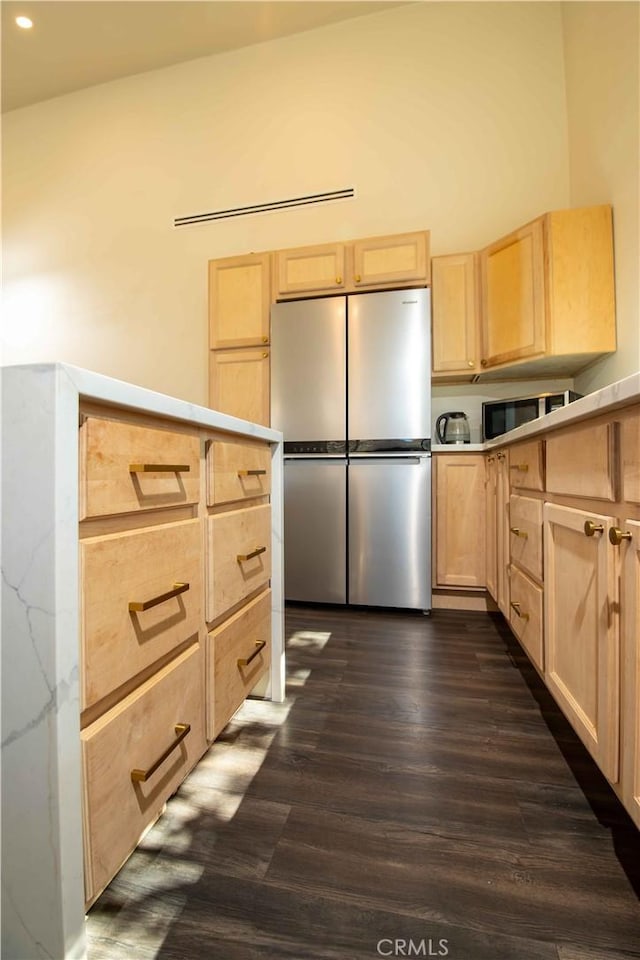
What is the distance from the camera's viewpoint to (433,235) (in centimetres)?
295

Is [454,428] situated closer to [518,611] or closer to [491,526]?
[491,526]

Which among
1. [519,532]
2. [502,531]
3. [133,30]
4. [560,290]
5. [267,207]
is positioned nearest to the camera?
[519,532]

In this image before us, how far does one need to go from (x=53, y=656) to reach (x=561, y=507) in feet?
3.78

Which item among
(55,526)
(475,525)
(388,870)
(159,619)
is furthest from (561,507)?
(475,525)

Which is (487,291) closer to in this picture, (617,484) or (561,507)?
(561,507)

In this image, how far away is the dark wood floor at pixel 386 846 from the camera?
2.30 ft

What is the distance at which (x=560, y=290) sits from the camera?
228 centimetres

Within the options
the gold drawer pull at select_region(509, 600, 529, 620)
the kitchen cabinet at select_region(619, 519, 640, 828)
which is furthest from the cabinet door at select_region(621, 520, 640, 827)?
the gold drawer pull at select_region(509, 600, 529, 620)

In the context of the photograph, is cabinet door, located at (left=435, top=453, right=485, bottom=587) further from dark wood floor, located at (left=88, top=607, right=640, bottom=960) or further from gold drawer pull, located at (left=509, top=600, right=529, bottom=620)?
dark wood floor, located at (left=88, top=607, right=640, bottom=960)

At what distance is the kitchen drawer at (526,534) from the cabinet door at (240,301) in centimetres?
184

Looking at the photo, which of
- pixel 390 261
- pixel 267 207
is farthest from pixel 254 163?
pixel 390 261

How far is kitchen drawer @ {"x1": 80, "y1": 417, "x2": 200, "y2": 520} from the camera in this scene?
63 centimetres

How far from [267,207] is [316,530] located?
7.97ft

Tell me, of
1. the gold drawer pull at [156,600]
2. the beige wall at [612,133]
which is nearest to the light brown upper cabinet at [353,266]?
the beige wall at [612,133]
